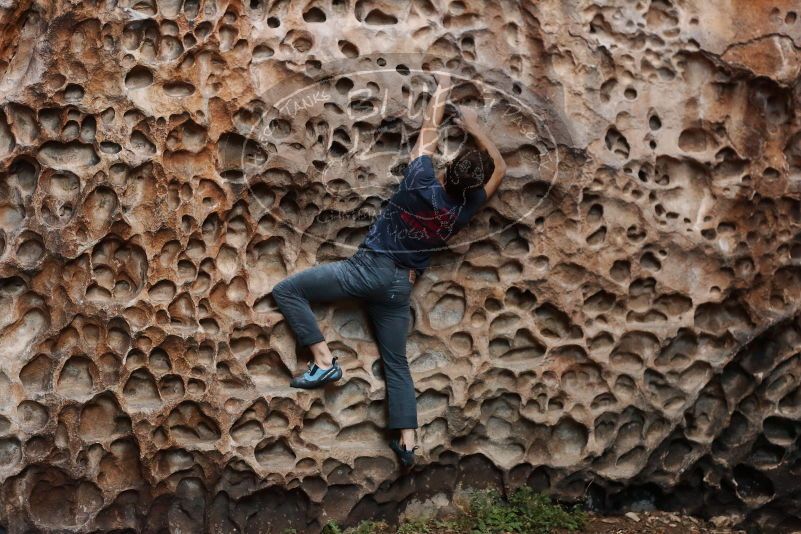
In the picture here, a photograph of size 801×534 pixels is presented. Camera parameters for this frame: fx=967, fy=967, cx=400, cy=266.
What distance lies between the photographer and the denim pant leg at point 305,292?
4.42 m

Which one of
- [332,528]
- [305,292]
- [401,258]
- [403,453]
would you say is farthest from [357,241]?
[332,528]

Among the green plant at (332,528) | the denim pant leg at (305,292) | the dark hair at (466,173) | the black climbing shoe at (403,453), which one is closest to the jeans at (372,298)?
the denim pant leg at (305,292)

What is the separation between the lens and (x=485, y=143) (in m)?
4.51

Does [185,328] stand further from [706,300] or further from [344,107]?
[706,300]

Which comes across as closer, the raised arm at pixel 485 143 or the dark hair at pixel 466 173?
the dark hair at pixel 466 173

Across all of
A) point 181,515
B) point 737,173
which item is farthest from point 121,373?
point 737,173

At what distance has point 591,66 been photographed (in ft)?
15.2

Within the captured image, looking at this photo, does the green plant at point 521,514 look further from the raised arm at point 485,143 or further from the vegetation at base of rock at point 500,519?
the raised arm at point 485,143

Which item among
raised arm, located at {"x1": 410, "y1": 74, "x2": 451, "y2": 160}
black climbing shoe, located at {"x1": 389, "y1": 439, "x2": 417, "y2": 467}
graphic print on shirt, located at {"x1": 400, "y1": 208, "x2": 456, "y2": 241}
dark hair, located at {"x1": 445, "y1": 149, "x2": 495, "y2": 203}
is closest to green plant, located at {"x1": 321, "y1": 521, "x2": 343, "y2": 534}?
black climbing shoe, located at {"x1": 389, "y1": 439, "x2": 417, "y2": 467}

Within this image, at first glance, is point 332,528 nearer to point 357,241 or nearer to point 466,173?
point 357,241

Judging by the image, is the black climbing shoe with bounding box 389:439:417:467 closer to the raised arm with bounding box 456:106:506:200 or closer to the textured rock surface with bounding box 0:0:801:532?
the textured rock surface with bounding box 0:0:801:532

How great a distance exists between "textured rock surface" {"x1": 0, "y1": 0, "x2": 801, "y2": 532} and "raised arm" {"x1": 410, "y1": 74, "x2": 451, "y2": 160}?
7 centimetres

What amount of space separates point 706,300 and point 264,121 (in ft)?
7.66

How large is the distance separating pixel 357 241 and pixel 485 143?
2.49 ft
